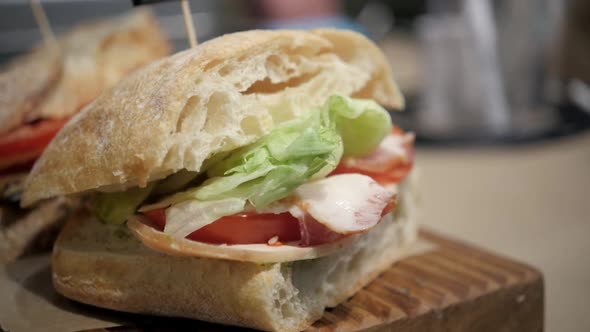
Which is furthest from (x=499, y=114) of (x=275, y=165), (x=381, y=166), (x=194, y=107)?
(x=194, y=107)

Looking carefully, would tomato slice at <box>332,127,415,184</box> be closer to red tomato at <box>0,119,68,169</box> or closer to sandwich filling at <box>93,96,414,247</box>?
sandwich filling at <box>93,96,414,247</box>

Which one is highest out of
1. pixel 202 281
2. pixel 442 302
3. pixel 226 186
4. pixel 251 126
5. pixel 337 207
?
pixel 251 126

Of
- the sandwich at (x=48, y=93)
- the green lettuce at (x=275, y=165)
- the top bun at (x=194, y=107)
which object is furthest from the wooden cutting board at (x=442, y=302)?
the sandwich at (x=48, y=93)

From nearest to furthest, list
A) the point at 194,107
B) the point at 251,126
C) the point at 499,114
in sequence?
the point at 194,107
the point at 251,126
the point at 499,114

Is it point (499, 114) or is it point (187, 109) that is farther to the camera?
point (499, 114)

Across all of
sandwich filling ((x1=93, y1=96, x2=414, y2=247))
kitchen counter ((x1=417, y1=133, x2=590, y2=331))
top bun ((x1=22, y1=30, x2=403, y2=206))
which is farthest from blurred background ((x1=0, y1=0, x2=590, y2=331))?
sandwich filling ((x1=93, y1=96, x2=414, y2=247))

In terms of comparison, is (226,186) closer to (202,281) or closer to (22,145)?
(202,281)

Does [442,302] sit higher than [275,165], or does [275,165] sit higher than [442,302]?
[275,165]
